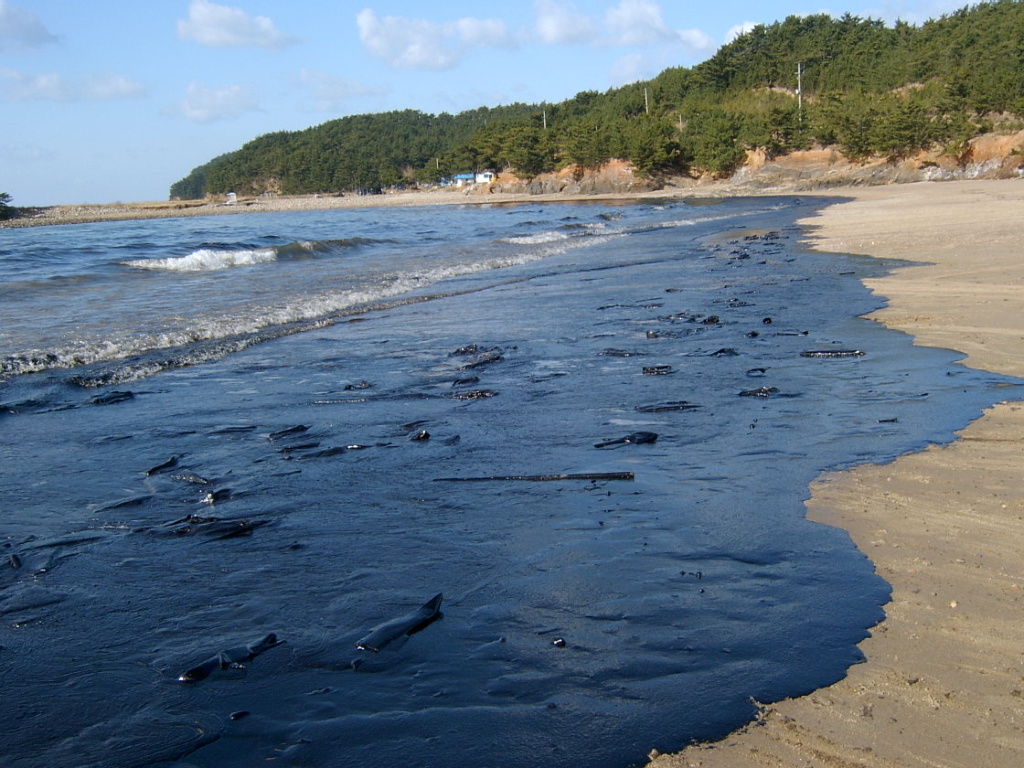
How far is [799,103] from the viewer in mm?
66812

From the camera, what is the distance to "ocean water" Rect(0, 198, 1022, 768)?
2459 mm

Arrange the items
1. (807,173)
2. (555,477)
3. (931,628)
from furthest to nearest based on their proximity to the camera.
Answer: (807,173)
(555,477)
(931,628)

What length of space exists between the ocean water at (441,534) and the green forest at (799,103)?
4664 centimetres

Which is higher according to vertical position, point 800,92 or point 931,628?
point 800,92

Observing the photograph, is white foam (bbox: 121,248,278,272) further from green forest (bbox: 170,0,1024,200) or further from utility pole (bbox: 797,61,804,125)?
utility pole (bbox: 797,61,804,125)

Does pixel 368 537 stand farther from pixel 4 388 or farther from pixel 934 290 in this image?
pixel 934 290

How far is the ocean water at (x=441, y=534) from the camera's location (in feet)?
8.07

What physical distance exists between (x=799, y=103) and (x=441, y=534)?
234ft

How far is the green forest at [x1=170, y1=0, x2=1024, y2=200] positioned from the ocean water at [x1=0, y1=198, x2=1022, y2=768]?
4664cm

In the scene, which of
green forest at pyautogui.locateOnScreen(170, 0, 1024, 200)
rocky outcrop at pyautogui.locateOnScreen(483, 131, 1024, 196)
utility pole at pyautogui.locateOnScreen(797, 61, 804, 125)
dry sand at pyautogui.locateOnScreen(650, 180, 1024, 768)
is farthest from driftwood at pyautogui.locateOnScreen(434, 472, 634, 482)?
utility pole at pyautogui.locateOnScreen(797, 61, 804, 125)

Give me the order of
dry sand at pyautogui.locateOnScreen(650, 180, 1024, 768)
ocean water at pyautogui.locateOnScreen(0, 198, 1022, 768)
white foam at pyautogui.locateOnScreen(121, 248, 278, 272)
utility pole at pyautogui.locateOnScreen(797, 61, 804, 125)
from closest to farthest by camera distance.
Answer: dry sand at pyautogui.locateOnScreen(650, 180, 1024, 768) < ocean water at pyautogui.locateOnScreen(0, 198, 1022, 768) < white foam at pyautogui.locateOnScreen(121, 248, 278, 272) < utility pole at pyautogui.locateOnScreen(797, 61, 804, 125)

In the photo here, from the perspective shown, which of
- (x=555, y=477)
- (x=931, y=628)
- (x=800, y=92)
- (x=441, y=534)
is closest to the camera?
(x=931, y=628)

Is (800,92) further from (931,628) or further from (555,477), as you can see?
(931,628)

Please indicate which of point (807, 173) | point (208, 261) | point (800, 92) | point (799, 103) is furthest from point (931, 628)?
point (800, 92)
